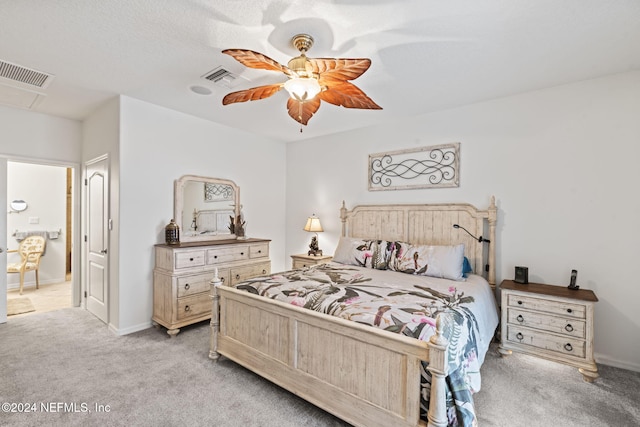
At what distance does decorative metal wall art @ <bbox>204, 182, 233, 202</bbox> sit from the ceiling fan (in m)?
1.97

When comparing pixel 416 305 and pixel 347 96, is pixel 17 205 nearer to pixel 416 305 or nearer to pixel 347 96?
pixel 347 96

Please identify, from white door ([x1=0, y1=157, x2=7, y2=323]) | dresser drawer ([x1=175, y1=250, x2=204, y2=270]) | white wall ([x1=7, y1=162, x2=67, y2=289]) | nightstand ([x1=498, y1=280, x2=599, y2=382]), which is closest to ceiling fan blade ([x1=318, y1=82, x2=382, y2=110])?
nightstand ([x1=498, y1=280, x2=599, y2=382])

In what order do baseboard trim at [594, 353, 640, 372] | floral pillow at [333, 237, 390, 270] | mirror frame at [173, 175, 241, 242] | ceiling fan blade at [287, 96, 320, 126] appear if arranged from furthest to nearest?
mirror frame at [173, 175, 241, 242]
floral pillow at [333, 237, 390, 270]
baseboard trim at [594, 353, 640, 372]
ceiling fan blade at [287, 96, 320, 126]

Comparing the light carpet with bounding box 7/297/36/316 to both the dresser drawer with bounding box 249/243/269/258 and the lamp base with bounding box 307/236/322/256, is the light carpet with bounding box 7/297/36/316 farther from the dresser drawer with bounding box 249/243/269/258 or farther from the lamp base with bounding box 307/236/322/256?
the lamp base with bounding box 307/236/322/256

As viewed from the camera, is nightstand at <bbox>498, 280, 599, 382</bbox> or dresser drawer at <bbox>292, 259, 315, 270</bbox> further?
dresser drawer at <bbox>292, 259, 315, 270</bbox>

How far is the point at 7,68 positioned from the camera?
Result: 8.54ft

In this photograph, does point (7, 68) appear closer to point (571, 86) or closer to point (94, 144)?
point (94, 144)

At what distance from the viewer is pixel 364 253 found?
357 cm

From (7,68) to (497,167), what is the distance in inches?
189

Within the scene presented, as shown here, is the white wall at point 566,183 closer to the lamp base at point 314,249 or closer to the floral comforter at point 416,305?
Answer: the floral comforter at point 416,305

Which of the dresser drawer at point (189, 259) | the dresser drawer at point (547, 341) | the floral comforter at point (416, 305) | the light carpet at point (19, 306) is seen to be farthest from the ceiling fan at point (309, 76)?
the light carpet at point (19, 306)

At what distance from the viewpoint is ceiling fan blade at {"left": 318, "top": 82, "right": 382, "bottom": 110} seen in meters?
2.18

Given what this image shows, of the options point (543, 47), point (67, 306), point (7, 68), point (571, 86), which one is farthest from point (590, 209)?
point (67, 306)

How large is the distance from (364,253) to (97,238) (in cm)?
337
